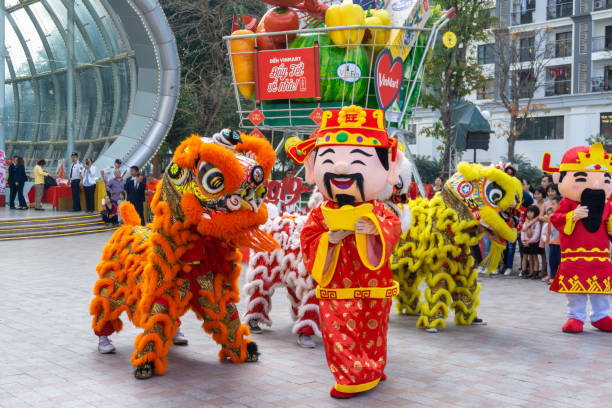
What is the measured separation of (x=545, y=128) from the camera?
29672mm

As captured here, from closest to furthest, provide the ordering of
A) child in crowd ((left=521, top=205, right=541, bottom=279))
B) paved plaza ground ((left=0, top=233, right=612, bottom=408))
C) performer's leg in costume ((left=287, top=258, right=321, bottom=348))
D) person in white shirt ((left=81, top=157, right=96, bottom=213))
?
1. paved plaza ground ((left=0, top=233, right=612, bottom=408))
2. performer's leg in costume ((left=287, top=258, right=321, bottom=348))
3. child in crowd ((left=521, top=205, right=541, bottom=279))
4. person in white shirt ((left=81, top=157, right=96, bottom=213))

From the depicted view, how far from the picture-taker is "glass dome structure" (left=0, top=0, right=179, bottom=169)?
713 inches

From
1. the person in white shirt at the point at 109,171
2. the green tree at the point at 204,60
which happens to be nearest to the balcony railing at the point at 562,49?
the green tree at the point at 204,60

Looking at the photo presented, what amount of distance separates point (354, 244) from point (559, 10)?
1146 inches

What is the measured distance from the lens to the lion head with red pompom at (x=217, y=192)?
4453mm

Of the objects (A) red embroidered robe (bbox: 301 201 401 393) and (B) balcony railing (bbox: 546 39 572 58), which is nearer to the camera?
(A) red embroidered robe (bbox: 301 201 401 393)

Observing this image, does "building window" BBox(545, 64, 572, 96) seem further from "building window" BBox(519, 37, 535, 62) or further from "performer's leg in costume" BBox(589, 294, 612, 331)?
"performer's leg in costume" BBox(589, 294, 612, 331)

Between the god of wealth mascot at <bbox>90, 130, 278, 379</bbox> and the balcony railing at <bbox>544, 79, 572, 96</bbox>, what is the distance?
1087 inches

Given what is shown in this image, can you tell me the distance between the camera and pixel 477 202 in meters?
6.01

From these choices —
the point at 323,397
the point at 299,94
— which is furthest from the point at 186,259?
the point at 299,94

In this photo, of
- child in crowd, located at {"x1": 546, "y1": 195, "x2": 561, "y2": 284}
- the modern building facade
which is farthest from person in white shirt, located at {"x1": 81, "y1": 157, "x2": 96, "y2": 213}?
the modern building facade

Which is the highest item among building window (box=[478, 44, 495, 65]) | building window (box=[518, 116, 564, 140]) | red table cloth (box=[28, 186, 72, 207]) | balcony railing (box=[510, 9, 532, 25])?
balcony railing (box=[510, 9, 532, 25])

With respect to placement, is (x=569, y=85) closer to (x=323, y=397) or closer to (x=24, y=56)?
(x=24, y=56)

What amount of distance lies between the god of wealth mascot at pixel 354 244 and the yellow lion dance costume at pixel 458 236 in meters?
1.71
